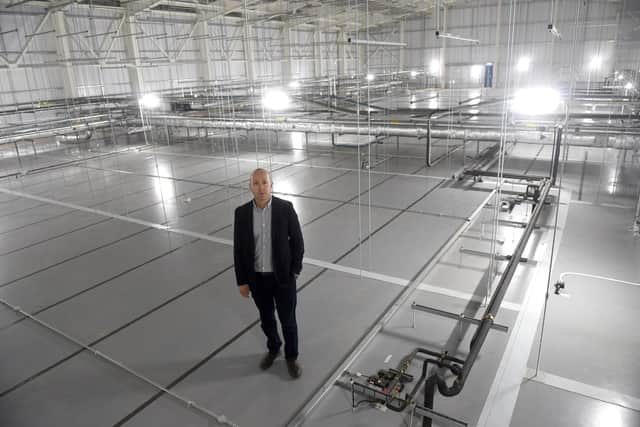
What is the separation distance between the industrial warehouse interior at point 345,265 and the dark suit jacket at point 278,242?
32.9 inches

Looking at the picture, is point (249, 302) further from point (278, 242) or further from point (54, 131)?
point (54, 131)

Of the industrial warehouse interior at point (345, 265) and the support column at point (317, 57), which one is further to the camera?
the support column at point (317, 57)

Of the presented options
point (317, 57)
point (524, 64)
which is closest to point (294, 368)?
point (317, 57)

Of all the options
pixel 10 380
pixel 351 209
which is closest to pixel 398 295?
pixel 351 209

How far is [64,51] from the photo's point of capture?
561 inches

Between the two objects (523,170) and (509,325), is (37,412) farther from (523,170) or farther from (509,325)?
(523,170)

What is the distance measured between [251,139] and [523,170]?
8.55 m

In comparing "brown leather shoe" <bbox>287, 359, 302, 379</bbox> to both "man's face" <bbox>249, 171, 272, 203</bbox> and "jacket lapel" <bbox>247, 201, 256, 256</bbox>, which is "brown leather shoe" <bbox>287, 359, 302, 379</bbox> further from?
"man's face" <bbox>249, 171, 272, 203</bbox>

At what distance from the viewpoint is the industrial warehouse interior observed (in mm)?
2982

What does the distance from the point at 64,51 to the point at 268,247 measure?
1492cm

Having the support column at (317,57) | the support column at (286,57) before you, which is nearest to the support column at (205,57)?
the support column at (286,57)

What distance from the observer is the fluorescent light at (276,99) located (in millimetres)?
8913

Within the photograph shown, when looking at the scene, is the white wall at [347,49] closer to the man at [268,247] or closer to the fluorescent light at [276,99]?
the fluorescent light at [276,99]

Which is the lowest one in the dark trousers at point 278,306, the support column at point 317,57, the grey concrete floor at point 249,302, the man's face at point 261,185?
the grey concrete floor at point 249,302
